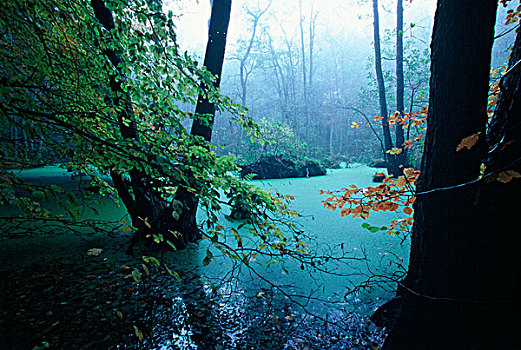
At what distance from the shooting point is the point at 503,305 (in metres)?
0.82

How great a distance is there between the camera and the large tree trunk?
83 cm

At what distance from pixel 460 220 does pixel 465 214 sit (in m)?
0.03

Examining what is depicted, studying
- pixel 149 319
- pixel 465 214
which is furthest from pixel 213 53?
pixel 465 214

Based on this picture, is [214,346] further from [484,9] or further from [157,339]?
[484,9]

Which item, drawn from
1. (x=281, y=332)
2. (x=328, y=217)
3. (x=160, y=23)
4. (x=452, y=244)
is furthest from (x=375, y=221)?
(x=160, y=23)

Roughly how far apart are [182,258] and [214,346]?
1.16 m

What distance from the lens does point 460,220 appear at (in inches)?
34.4

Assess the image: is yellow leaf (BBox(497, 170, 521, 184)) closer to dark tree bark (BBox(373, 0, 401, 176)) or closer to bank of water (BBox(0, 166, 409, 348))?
bank of water (BBox(0, 166, 409, 348))

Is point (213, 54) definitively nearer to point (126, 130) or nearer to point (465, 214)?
point (126, 130)

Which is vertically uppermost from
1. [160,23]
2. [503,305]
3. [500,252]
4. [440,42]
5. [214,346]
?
[160,23]

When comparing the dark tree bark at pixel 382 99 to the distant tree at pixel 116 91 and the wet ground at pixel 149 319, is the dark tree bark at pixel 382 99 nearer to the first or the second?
the wet ground at pixel 149 319

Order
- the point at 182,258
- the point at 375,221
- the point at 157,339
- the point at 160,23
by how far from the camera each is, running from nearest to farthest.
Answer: the point at 160,23, the point at 157,339, the point at 182,258, the point at 375,221

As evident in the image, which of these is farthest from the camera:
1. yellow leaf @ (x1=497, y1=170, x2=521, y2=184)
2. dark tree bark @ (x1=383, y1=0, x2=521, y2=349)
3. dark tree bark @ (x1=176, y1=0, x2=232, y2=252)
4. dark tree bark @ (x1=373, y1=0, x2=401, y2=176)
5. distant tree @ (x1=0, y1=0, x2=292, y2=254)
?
dark tree bark @ (x1=373, y1=0, x2=401, y2=176)

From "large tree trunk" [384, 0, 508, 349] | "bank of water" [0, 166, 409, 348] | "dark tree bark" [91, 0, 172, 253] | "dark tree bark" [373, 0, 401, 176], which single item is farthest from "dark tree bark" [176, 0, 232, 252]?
"dark tree bark" [373, 0, 401, 176]
